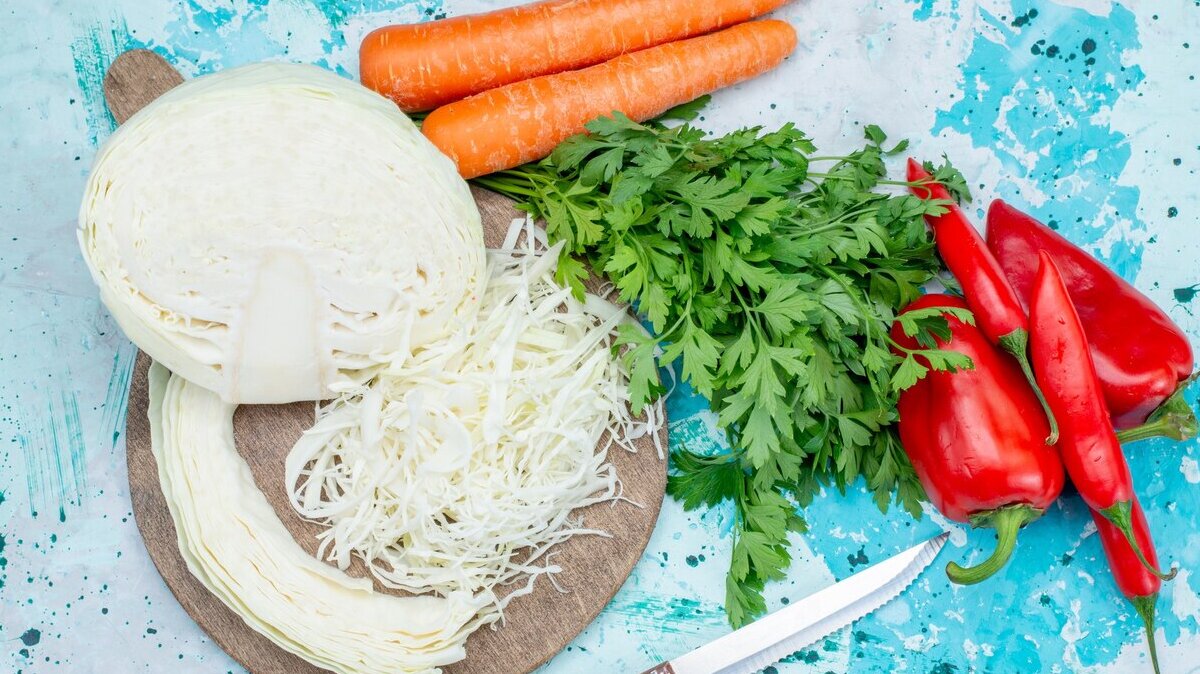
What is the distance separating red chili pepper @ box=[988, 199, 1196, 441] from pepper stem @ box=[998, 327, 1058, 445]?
183 mm

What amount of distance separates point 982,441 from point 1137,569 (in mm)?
466

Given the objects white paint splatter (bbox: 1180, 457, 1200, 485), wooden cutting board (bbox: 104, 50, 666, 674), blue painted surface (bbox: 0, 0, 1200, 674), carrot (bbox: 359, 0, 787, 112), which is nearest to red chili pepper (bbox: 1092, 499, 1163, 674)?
blue painted surface (bbox: 0, 0, 1200, 674)

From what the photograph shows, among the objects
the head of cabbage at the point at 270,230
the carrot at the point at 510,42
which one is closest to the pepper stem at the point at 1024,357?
the carrot at the point at 510,42

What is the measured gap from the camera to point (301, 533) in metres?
1.89

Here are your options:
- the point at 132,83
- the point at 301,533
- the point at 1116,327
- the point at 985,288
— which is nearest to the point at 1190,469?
the point at 1116,327

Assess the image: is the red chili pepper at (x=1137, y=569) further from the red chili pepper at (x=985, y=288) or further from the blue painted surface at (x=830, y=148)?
the red chili pepper at (x=985, y=288)

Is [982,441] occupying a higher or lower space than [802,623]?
higher

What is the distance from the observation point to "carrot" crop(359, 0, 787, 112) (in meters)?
1.98

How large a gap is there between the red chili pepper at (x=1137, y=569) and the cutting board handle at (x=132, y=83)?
2.27 metres

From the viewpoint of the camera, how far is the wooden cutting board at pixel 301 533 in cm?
189

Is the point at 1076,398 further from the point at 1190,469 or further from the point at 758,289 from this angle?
the point at 758,289

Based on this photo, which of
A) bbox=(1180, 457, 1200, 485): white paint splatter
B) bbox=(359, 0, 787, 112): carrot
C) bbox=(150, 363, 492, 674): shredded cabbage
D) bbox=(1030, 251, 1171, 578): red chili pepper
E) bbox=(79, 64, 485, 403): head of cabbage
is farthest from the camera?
bbox=(1180, 457, 1200, 485): white paint splatter

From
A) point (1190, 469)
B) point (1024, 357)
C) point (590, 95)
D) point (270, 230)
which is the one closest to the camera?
point (270, 230)

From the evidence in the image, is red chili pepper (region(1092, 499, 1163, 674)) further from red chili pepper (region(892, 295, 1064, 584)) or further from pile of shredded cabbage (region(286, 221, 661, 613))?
pile of shredded cabbage (region(286, 221, 661, 613))
